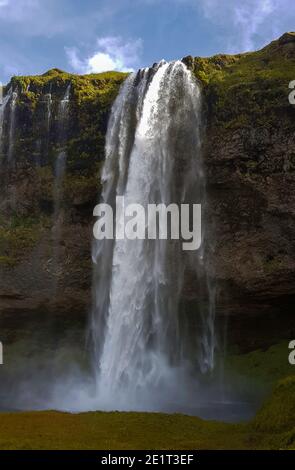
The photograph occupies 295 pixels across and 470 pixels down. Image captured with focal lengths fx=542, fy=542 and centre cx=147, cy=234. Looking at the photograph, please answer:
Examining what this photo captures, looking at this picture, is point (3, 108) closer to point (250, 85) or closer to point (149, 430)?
point (250, 85)

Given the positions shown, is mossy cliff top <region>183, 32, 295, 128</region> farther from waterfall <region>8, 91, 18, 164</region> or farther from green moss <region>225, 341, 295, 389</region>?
green moss <region>225, 341, 295, 389</region>

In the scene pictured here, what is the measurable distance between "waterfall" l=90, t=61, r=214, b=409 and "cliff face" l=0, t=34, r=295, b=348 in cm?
135

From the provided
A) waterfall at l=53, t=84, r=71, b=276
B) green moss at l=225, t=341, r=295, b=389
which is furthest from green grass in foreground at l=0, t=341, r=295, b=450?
waterfall at l=53, t=84, r=71, b=276

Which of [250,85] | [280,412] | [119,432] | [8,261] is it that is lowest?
[119,432]

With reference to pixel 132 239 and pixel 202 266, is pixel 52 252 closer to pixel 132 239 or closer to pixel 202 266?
pixel 132 239

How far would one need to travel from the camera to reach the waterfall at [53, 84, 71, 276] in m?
46.6

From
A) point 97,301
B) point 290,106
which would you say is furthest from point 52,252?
point 290,106

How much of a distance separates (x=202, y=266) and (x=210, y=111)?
12.1 m

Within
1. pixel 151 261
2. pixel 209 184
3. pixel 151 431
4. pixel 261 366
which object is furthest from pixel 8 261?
pixel 151 431

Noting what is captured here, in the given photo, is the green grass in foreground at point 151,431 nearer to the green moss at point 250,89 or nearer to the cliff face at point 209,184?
the cliff face at point 209,184

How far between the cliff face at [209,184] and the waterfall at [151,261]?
1.35 meters

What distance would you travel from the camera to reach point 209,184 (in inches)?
1642

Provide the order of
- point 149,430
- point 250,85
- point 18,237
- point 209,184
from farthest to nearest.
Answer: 1. point 18,237
2. point 250,85
3. point 209,184
4. point 149,430

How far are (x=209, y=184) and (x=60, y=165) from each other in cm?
1407
